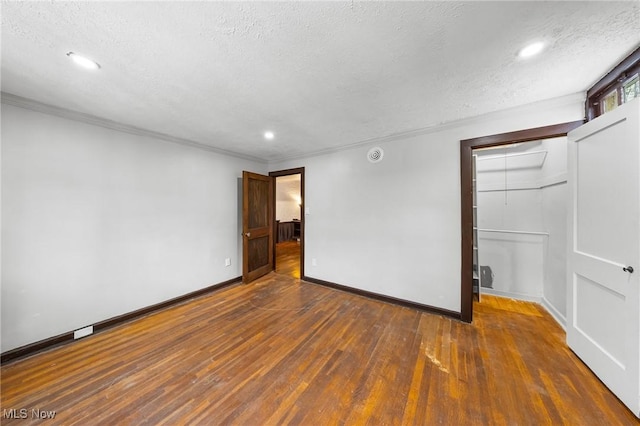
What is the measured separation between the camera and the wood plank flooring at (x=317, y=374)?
4.28 feet

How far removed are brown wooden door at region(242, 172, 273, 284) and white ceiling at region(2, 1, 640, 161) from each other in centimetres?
155

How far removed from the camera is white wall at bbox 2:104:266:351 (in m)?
1.85

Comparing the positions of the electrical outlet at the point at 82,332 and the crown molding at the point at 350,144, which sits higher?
the crown molding at the point at 350,144

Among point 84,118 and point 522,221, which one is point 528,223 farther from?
point 84,118

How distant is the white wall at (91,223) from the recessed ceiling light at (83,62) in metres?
1.11

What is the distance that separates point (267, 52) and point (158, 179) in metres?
2.38

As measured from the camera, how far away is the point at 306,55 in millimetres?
1365

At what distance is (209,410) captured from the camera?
1331mm

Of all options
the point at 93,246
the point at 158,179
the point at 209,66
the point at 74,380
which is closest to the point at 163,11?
the point at 209,66

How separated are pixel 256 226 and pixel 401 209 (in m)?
2.55

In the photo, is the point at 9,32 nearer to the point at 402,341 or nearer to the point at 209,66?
the point at 209,66

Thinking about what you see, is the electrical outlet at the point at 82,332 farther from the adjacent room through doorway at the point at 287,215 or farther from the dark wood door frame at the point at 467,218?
the dark wood door frame at the point at 467,218

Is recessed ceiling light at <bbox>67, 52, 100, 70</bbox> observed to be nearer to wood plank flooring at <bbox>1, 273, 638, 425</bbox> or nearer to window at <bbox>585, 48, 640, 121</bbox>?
wood plank flooring at <bbox>1, 273, 638, 425</bbox>

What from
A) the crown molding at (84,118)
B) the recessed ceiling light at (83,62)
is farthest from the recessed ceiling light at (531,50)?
the crown molding at (84,118)
